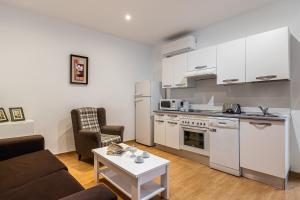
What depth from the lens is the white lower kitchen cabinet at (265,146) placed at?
2.14m

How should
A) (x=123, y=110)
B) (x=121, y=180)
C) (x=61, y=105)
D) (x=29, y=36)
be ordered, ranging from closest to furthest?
(x=121, y=180), (x=29, y=36), (x=61, y=105), (x=123, y=110)

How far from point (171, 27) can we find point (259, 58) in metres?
1.90

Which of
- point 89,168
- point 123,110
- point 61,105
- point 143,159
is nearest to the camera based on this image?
point 143,159

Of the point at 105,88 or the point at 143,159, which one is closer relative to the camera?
the point at 143,159

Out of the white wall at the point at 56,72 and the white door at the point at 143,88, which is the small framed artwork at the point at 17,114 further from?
the white door at the point at 143,88

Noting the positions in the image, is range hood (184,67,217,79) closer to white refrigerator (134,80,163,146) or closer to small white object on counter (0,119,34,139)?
white refrigerator (134,80,163,146)

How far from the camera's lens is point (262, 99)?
9.22ft

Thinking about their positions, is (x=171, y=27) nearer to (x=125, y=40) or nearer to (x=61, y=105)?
(x=125, y=40)

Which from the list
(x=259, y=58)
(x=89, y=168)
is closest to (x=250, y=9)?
(x=259, y=58)

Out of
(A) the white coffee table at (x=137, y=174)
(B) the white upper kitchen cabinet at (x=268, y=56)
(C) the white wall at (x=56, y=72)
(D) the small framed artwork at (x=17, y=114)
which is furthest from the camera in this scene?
(C) the white wall at (x=56, y=72)

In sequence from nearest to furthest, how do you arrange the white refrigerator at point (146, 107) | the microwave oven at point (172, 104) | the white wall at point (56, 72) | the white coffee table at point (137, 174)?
the white coffee table at point (137, 174) < the white wall at point (56, 72) < the microwave oven at point (172, 104) < the white refrigerator at point (146, 107)

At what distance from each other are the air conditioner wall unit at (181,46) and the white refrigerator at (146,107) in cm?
84

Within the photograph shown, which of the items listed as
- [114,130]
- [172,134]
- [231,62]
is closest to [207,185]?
[172,134]

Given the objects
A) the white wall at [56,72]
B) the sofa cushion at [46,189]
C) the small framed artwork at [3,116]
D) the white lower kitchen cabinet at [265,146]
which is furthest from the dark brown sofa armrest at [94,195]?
the white wall at [56,72]
